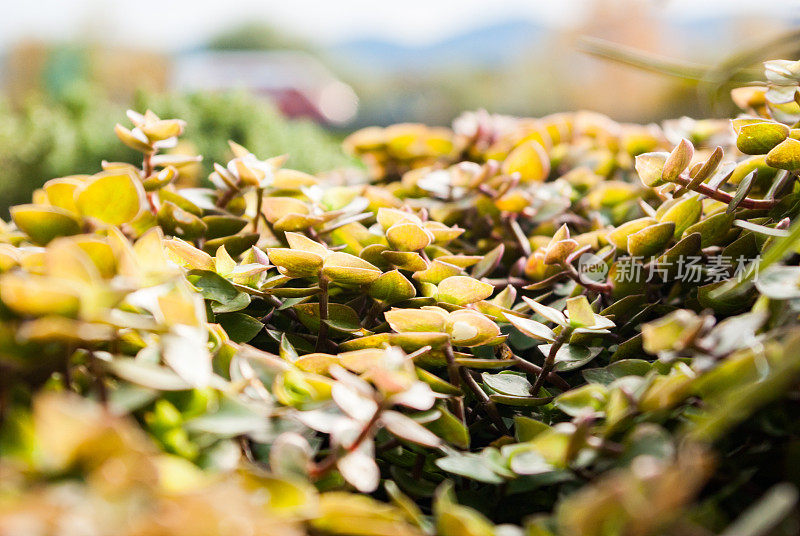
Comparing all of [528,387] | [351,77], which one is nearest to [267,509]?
[528,387]

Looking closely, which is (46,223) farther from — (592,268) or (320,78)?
(320,78)

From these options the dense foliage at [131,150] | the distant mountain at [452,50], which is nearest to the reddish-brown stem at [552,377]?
the dense foliage at [131,150]

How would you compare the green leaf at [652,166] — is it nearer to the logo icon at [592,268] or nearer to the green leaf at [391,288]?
the logo icon at [592,268]

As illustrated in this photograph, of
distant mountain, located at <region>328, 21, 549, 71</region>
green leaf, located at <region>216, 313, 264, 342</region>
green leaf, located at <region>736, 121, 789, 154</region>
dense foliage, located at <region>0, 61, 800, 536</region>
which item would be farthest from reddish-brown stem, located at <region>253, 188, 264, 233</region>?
distant mountain, located at <region>328, 21, 549, 71</region>

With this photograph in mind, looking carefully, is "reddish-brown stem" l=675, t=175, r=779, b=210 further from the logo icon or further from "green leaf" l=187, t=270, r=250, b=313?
"green leaf" l=187, t=270, r=250, b=313

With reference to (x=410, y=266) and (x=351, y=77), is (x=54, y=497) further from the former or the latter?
(x=351, y=77)

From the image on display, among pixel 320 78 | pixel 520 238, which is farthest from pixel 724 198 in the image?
pixel 320 78
